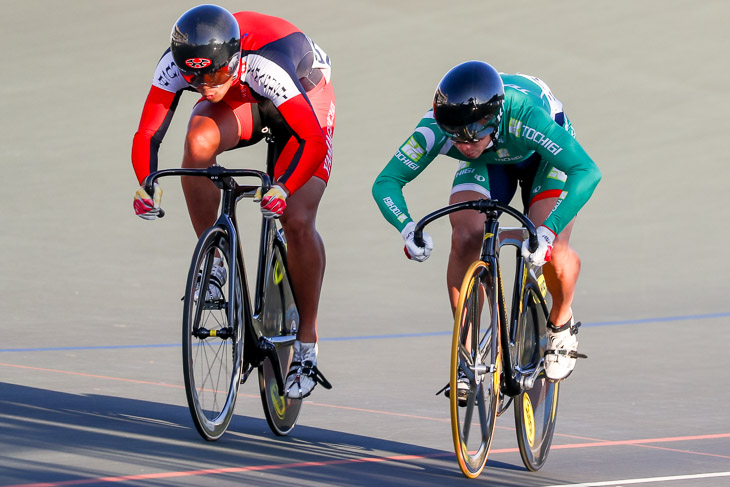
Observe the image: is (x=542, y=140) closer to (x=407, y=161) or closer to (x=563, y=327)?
(x=407, y=161)

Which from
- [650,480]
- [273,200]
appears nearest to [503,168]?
[273,200]

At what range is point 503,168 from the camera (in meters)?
4.73

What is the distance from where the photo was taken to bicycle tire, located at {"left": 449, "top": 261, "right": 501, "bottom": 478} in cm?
386

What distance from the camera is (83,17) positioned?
1825 centimetres

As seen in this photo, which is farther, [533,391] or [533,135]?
[533,391]

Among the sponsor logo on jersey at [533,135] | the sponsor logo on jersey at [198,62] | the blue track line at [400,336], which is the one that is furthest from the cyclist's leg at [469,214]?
the blue track line at [400,336]

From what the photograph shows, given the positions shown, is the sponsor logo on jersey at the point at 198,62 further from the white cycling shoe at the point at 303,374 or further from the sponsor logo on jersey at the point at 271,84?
the white cycling shoe at the point at 303,374

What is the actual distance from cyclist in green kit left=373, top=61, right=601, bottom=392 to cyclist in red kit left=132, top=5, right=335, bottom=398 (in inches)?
16.2

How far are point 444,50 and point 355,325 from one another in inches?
370

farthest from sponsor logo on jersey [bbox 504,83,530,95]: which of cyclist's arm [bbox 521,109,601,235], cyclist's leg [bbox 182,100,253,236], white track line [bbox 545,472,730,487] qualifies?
white track line [bbox 545,472,730,487]

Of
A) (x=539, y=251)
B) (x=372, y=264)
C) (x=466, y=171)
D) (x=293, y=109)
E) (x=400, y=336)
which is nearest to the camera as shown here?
(x=539, y=251)

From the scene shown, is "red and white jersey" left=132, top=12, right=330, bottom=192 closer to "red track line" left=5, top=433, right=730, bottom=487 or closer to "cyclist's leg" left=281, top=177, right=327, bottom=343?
"cyclist's leg" left=281, top=177, right=327, bottom=343

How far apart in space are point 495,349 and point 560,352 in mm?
560

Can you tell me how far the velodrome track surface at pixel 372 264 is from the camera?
14.7 feet
